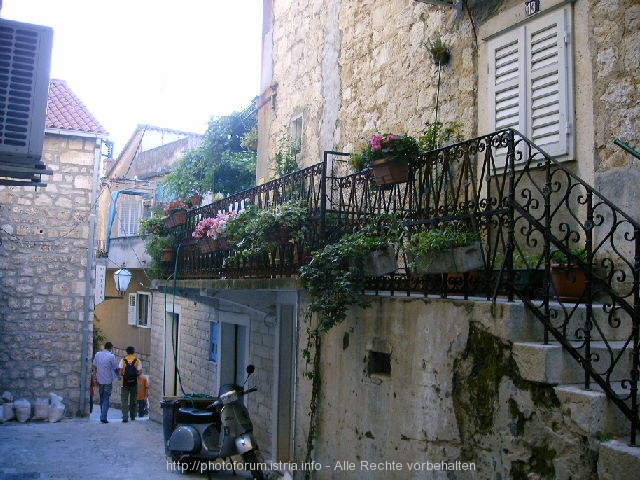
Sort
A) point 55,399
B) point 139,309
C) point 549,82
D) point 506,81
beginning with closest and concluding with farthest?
1. point 549,82
2. point 506,81
3. point 55,399
4. point 139,309

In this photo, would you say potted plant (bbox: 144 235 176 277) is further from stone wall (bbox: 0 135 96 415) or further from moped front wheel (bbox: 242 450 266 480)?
moped front wheel (bbox: 242 450 266 480)

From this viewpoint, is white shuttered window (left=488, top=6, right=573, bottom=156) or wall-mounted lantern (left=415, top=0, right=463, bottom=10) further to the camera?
wall-mounted lantern (left=415, top=0, right=463, bottom=10)

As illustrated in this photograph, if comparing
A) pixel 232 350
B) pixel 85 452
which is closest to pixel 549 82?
pixel 232 350

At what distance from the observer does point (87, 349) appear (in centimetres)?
1565

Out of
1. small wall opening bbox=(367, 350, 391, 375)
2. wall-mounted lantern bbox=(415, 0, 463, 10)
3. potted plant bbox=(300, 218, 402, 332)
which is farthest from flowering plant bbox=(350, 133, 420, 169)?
wall-mounted lantern bbox=(415, 0, 463, 10)

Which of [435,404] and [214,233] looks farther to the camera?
[214,233]

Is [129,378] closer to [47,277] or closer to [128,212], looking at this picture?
[47,277]

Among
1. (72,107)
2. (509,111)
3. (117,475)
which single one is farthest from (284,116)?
(72,107)

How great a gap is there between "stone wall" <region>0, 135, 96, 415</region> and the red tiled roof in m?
0.31

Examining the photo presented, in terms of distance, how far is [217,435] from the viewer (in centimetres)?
887

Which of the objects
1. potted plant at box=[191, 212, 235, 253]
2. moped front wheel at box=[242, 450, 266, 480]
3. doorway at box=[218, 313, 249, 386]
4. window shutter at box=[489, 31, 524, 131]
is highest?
window shutter at box=[489, 31, 524, 131]

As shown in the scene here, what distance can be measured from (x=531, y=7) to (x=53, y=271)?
12701 millimetres

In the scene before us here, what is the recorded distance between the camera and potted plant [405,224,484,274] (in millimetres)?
5016

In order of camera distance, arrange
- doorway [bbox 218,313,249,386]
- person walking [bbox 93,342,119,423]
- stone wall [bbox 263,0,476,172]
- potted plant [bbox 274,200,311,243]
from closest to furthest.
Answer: potted plant [bbox 274,200,311,243]
stone wall [bbox 263,0,476,172]
doorway [bbox 218,313,249,386]
person walking [bbox 93,342,119,423]
